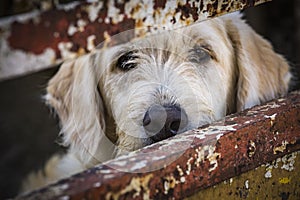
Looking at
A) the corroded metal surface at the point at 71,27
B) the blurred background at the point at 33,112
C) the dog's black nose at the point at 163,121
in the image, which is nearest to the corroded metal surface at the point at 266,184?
the dog's black nose at the point at 163,121

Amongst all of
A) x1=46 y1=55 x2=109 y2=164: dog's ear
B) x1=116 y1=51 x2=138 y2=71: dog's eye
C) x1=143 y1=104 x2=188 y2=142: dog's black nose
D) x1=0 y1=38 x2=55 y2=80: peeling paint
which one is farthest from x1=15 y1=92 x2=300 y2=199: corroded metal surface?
x1=46 y1=55 x2=109 y2=164: dog's ear

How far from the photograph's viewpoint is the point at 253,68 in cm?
283

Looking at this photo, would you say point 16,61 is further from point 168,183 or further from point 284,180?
point 284,180

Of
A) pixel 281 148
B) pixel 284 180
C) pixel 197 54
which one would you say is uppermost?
pixel 197 54

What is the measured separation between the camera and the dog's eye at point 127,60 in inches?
97.8

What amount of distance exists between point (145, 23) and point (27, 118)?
10.7 feet

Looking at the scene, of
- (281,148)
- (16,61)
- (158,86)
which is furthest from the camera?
(158,86)

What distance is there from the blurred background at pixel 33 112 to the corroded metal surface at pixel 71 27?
6.59ft

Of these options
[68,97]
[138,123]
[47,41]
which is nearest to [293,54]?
[68,97]

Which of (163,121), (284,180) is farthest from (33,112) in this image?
(284,180)

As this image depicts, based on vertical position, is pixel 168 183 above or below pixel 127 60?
below

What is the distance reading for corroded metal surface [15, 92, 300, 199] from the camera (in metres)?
1.50

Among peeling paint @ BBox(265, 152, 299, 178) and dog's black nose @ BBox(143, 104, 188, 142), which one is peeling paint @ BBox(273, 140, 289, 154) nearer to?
peeling paint @ BBox(265, 152, 299, 178)

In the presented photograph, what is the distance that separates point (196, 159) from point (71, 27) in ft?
2.01
